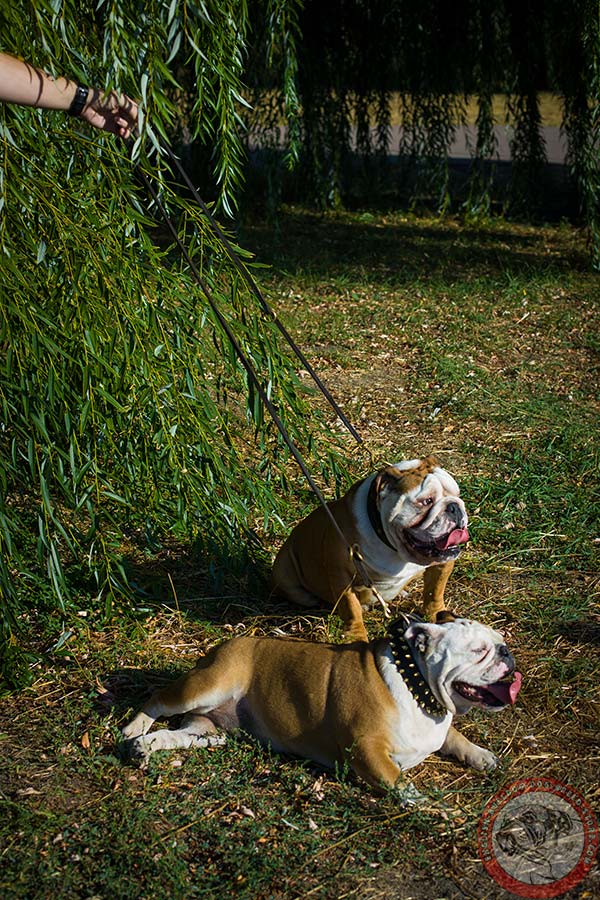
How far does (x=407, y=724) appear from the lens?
2.77 m

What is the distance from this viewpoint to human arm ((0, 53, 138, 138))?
2.79m

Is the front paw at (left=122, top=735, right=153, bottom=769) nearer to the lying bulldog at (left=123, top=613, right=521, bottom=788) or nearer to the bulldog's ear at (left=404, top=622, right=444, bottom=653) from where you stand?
the lying bulldog at (left=123, top=613, right=521, bottom=788)

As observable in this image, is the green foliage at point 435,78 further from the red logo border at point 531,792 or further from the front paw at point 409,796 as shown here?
the front paw at point 409,796

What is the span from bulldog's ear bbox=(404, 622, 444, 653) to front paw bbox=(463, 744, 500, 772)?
43 cm

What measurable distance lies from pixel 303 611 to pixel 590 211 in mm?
5108

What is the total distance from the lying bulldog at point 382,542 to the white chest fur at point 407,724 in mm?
577

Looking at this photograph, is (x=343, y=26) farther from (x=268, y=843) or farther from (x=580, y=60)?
(x=268, y=843)

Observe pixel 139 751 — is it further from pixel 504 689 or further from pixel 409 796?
pixel 504 689

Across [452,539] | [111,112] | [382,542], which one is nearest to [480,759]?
[452,539]

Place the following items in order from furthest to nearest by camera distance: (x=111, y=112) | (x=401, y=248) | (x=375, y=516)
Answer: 1. (x=401, y=248)
2. (x=375, y=516)
3. (x=111, y=112)

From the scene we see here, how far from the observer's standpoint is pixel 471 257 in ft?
29.2

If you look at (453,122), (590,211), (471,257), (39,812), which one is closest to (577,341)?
(590,211)

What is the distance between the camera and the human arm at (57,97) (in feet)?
9.15

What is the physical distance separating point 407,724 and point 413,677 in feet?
0.43
